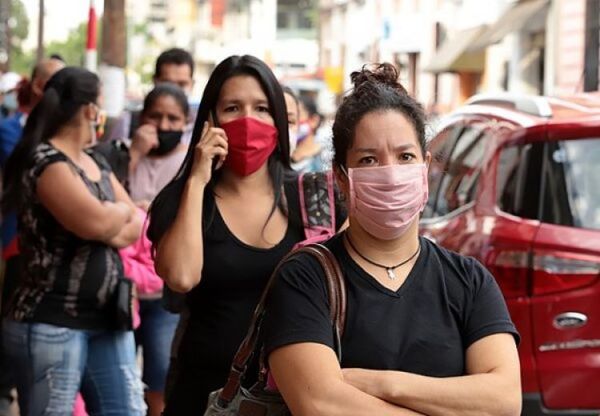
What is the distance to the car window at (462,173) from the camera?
303 inches

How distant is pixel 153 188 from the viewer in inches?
285

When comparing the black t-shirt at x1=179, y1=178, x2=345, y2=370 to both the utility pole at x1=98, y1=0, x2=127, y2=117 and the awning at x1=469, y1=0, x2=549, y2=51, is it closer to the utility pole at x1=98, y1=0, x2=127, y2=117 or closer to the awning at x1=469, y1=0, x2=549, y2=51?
the utility pole at x1=98, y1=0, x2=127, y2=117

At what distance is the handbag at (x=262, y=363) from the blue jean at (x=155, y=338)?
10.6 ft

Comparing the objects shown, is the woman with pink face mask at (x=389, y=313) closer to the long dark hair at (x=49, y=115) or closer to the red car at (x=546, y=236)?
the long dark hair at (x=49, y=115)

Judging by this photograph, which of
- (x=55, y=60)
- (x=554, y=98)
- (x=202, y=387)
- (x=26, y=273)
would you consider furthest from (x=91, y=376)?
(x=55, y=60)

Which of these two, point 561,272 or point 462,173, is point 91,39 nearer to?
point 462,173

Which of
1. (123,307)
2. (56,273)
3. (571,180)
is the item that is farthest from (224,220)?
(571,180)

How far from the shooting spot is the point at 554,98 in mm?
7461

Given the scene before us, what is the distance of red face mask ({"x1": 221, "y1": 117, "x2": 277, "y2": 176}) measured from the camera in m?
4.57

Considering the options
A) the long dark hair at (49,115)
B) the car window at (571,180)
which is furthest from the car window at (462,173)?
the long dark hair at (49,115)

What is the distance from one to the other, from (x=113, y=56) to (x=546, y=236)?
217 inches

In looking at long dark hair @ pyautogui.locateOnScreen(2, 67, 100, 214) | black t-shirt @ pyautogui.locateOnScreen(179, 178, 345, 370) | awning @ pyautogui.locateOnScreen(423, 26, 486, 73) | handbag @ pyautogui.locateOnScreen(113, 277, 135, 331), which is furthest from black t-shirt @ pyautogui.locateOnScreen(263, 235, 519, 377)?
awning @ pyautogui.locateOnScreen(423, 26, 486, 73)

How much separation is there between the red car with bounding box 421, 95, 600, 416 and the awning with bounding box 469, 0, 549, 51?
19.4 m

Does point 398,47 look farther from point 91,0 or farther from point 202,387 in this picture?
point 202,387
